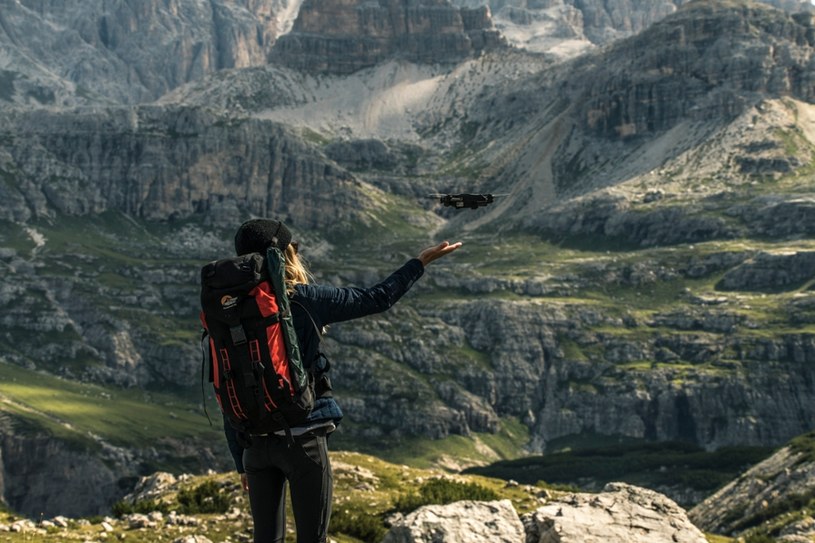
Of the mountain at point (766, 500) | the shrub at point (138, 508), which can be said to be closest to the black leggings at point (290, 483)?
the shrub at point (138, 508)

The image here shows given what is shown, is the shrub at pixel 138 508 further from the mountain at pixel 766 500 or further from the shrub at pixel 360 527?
the mountain at pixel 766 500

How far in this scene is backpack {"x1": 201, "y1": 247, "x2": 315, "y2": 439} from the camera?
75.2ft

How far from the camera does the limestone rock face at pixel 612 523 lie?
3803cm

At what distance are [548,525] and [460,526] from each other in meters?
3.37

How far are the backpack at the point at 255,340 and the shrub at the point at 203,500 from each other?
36.9 metres

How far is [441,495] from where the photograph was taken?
64.4 m

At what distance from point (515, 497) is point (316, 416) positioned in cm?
4514

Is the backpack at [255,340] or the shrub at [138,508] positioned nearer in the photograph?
the backpack at [255,340]

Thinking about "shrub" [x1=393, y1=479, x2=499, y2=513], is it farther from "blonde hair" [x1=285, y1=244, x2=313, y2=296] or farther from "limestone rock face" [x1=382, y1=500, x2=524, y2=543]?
"blonde hair" [x1=285, y1=244, x2=313, y2=296]

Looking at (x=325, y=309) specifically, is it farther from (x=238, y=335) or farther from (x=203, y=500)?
(x=203, y=500)

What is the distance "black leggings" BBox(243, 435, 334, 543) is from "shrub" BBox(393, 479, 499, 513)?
36.0m

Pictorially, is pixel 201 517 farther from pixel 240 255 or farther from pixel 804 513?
pixel 804 513

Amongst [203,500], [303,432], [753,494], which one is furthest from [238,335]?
[753,494]

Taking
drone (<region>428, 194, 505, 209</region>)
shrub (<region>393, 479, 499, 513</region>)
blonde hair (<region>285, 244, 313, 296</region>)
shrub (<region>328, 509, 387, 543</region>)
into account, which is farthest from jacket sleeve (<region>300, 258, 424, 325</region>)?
shrub (<region>393, 479, 499, 513</region>)
